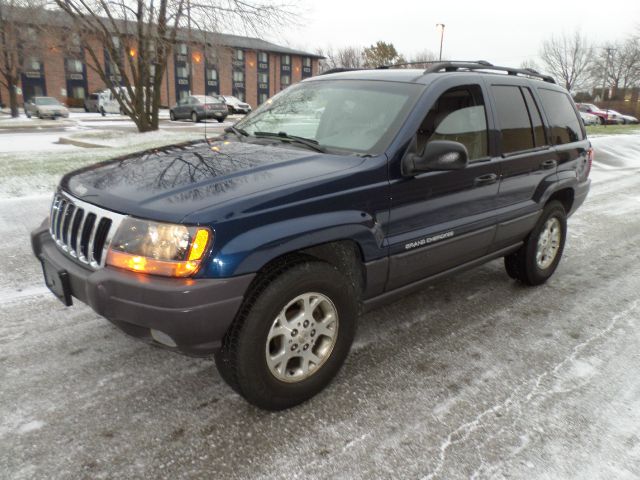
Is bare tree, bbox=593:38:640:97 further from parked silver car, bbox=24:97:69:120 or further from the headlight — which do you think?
the headlight

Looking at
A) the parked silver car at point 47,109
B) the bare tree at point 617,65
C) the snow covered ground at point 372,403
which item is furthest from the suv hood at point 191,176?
the bare tree at point 617,65

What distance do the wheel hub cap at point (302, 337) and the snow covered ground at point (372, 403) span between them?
23 centimetres

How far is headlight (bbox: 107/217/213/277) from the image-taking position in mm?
2260

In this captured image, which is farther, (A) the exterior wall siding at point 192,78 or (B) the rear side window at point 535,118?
(A) the exterior wall siding at point 192,78

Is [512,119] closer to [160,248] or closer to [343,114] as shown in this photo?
[343,114]

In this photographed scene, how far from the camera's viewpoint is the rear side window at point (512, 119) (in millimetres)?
3822

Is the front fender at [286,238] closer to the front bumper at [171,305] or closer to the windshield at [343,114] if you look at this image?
the front bumper at [171,305]

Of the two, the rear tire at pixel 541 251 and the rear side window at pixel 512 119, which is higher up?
the rear side window at pixel 512 119

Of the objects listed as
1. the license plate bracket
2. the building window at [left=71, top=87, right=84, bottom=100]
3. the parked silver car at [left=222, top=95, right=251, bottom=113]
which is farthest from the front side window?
the building window at [left=71, top=87, right=84, bottom=100]

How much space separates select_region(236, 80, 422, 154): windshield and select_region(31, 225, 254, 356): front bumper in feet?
4.21

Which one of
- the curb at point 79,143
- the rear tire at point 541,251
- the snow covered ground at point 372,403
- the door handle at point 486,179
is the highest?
the door handle at point 486,179

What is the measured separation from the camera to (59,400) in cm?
272

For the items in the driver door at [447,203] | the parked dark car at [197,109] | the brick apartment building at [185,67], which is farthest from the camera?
the parked dark car at [197,109]

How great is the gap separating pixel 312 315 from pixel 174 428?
2.88ft
